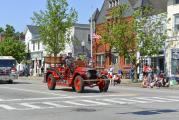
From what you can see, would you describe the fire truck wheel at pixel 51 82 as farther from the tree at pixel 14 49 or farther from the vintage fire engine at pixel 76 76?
the tree at pixel 14 49

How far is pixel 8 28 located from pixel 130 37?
2618 inches

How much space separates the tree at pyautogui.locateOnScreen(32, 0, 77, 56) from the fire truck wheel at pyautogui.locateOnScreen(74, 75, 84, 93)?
27.5 metres

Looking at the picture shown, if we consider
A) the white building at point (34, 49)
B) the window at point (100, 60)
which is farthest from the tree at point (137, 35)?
the white building at point (34, 49)

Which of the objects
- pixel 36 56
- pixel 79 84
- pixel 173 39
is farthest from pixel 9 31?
pixel 79 84

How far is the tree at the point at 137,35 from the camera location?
4203cm

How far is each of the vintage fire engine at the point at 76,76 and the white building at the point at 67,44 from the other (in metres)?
31.1

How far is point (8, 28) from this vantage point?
347 ft

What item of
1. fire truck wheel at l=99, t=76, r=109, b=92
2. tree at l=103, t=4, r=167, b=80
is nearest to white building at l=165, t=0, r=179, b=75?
tree at l=103, t=4, r=167, b=80

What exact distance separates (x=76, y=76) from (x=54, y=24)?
27749mm

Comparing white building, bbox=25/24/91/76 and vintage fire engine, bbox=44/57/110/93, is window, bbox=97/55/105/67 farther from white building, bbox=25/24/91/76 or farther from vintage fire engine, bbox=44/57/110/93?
vintage fire engine, bbox=44/57/110/93

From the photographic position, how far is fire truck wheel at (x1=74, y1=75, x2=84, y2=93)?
26234 millimetres

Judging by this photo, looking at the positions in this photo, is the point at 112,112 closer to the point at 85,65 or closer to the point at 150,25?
the point at 85,65

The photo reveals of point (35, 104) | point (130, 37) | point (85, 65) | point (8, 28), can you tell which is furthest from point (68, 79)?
point (8, 28)

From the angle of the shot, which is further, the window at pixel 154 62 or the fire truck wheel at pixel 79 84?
the window at pixel 154 62
